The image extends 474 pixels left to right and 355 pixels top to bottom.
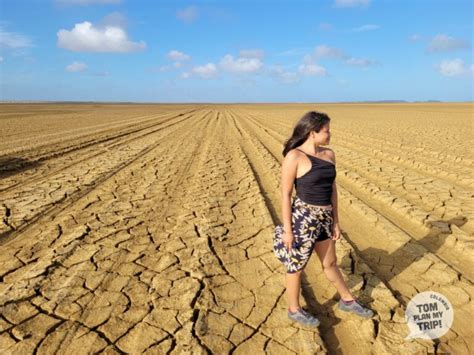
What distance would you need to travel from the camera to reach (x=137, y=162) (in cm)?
782

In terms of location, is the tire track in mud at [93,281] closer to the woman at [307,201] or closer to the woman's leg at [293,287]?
the woman's leg at [293,287]

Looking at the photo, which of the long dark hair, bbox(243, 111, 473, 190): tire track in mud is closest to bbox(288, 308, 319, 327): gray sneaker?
the long dark hair

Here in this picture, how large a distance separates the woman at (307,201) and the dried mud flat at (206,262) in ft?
1.69

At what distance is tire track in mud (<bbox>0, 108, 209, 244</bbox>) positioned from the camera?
4.19 metres

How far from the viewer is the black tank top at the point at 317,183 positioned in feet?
6.70

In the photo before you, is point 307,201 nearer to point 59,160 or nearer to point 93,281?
point 93,281

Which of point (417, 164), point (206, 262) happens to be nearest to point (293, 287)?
point (206, 262)

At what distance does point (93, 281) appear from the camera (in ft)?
9.34

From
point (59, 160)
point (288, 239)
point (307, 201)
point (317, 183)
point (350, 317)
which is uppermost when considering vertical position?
point (317, 183)

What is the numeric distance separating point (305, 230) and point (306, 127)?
0.65 m

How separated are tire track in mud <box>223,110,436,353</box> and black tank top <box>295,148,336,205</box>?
90cm

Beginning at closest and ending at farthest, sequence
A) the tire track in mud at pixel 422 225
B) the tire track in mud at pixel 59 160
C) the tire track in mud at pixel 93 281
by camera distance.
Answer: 1. the tire track in mud at pixel 93 281
2. the tire track in mud at pixel 422 225
3. the tire track in mud at pixel 59 160

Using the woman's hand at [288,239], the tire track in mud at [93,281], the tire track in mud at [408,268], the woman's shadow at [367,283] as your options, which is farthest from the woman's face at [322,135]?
the tire track in mud at [93,281]

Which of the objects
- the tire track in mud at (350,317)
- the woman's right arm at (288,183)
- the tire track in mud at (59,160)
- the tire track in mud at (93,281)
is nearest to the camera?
the woman's right arm at (288,183)
